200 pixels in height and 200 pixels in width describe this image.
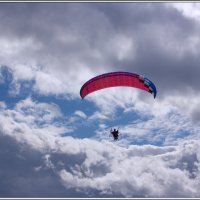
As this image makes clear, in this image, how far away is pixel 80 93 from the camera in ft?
160

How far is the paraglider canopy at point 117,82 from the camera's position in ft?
152

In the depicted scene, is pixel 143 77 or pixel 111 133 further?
pixel 111 133

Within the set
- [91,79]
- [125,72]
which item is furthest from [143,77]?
[91,79]

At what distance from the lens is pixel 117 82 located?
47.7m

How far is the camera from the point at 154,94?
45.7 meters

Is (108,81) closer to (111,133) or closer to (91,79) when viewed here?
(91,79)

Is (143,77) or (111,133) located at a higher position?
(143,77)

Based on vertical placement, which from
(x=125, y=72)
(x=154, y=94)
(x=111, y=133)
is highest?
(x=125, y=72)

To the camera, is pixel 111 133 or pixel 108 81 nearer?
pixel 108 81

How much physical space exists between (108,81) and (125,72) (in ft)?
8.54

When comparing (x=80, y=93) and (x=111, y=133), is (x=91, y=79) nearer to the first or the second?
(x=80, y=93)

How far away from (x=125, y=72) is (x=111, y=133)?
9747mm

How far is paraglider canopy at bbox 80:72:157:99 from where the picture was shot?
46.3 metres

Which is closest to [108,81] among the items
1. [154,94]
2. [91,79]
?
[91,79]
